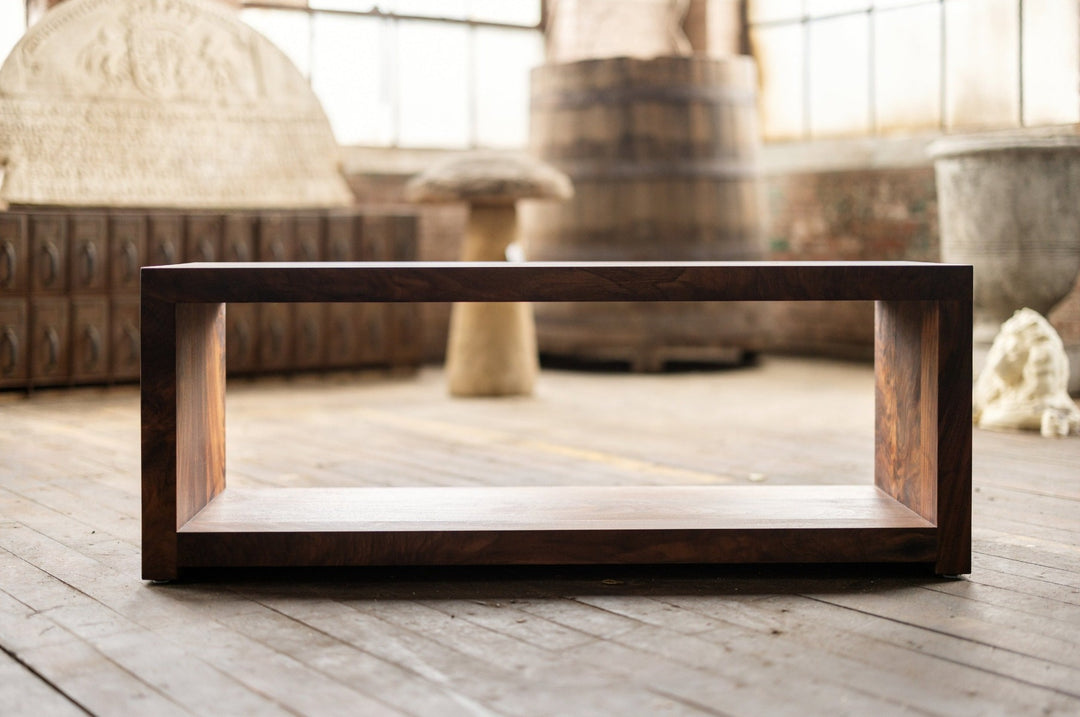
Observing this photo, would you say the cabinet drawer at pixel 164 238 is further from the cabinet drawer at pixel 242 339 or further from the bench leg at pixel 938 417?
the bench leg at pixel 938 417

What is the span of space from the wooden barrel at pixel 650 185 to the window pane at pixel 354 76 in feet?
3.08

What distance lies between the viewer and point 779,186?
22.6 ft

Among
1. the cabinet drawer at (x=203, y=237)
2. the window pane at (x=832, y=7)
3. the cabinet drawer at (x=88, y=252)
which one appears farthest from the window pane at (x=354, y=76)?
the window pane at (x=832, y=7)

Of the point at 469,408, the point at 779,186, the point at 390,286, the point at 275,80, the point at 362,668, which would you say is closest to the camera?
the point at 362,668

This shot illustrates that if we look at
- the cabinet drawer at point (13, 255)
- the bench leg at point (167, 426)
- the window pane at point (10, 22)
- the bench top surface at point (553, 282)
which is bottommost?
the bench leg at point (167, 426)

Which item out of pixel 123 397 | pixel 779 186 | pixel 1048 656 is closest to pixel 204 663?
pixel 1048 656

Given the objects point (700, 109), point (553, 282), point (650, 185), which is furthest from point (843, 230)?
point (553, 282)

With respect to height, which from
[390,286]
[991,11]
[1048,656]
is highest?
[991,11]

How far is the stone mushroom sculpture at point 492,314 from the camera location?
5.06 meters

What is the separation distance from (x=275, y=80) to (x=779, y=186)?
2.76 meters

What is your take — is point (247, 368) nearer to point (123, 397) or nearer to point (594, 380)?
point (123, 397)

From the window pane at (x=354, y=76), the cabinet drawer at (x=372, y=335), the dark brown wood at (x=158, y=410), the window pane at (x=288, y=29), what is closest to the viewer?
the dark brown wood at (x=158, y=410)

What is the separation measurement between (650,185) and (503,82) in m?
1.36

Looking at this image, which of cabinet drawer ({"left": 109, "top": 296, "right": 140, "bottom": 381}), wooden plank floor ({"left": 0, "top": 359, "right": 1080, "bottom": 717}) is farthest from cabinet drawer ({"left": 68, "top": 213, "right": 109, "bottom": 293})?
wooden plank floor ({"left": 0, "top": 359, "right": 1080, "bottom": 717})
